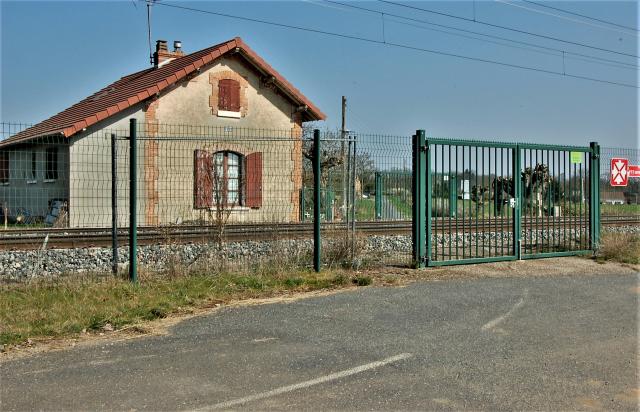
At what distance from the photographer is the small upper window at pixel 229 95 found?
2369 centimetres

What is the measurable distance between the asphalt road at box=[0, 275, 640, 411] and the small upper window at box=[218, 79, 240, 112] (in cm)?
1704

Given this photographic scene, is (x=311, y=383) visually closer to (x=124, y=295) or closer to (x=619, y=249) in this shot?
(x=124, y=295)

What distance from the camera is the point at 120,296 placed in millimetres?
7668

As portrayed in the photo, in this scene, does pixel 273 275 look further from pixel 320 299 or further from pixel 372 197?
pixel 372 197

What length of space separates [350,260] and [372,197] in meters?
5.32

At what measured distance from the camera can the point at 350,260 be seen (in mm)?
10055

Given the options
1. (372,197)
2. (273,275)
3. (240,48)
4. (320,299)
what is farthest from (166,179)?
(240,48)

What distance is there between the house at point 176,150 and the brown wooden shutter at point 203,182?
0.06ft

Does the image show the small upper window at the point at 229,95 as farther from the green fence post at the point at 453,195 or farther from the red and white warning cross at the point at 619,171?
the red and white warning cross at the point at 619,171

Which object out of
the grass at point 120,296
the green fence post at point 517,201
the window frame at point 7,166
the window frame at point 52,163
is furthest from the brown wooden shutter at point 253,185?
the window frame at point 7,166

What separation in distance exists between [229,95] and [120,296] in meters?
17.1

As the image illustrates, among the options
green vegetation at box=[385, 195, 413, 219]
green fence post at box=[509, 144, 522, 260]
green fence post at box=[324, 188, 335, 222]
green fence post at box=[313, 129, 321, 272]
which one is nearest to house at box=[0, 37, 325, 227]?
green fence post at box=[313, 129, 321, 272]

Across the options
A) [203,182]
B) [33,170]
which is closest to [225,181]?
[203,182]

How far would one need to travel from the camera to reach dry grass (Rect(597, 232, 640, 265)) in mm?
11623
